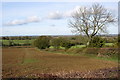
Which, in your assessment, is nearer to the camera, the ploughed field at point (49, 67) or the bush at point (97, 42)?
the ploughed field at point (49, 67)

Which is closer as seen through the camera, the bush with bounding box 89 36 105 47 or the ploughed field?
the ploughed field

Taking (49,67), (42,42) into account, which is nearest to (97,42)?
(49,67)

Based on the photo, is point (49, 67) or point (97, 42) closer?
point (49, 67)

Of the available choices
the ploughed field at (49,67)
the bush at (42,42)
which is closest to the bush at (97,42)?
the ploughed field at (49,67)

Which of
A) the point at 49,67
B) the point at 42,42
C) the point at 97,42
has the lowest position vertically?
the point at 49,67

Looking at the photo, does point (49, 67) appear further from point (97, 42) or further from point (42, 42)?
point (42, 42)

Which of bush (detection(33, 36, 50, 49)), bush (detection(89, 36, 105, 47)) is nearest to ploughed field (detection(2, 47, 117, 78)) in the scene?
bush (detection(89, 36, 105, 47))

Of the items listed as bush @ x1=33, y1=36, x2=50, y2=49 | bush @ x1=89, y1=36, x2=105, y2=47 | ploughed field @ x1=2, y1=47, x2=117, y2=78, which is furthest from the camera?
bush @ x1=33, y1=36, x2=50, y2=49

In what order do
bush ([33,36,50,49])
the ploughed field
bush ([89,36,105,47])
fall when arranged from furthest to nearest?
bush ([33,36,50,49]) < bush ([89,36,105,47]) < the ploughed field

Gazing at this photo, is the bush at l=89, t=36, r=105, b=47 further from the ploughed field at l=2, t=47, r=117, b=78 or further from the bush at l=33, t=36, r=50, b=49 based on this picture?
the bush at l=33, t=36, r=50, b=49

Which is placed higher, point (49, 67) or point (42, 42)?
point (42, 42)

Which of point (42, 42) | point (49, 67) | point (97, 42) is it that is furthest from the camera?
point (42, 42)

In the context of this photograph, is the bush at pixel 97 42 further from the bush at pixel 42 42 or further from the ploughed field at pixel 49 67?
the bush at pixel 42 42

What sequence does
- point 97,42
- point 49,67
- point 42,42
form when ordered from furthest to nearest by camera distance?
point 42,42
point 97,42
point 49,67
